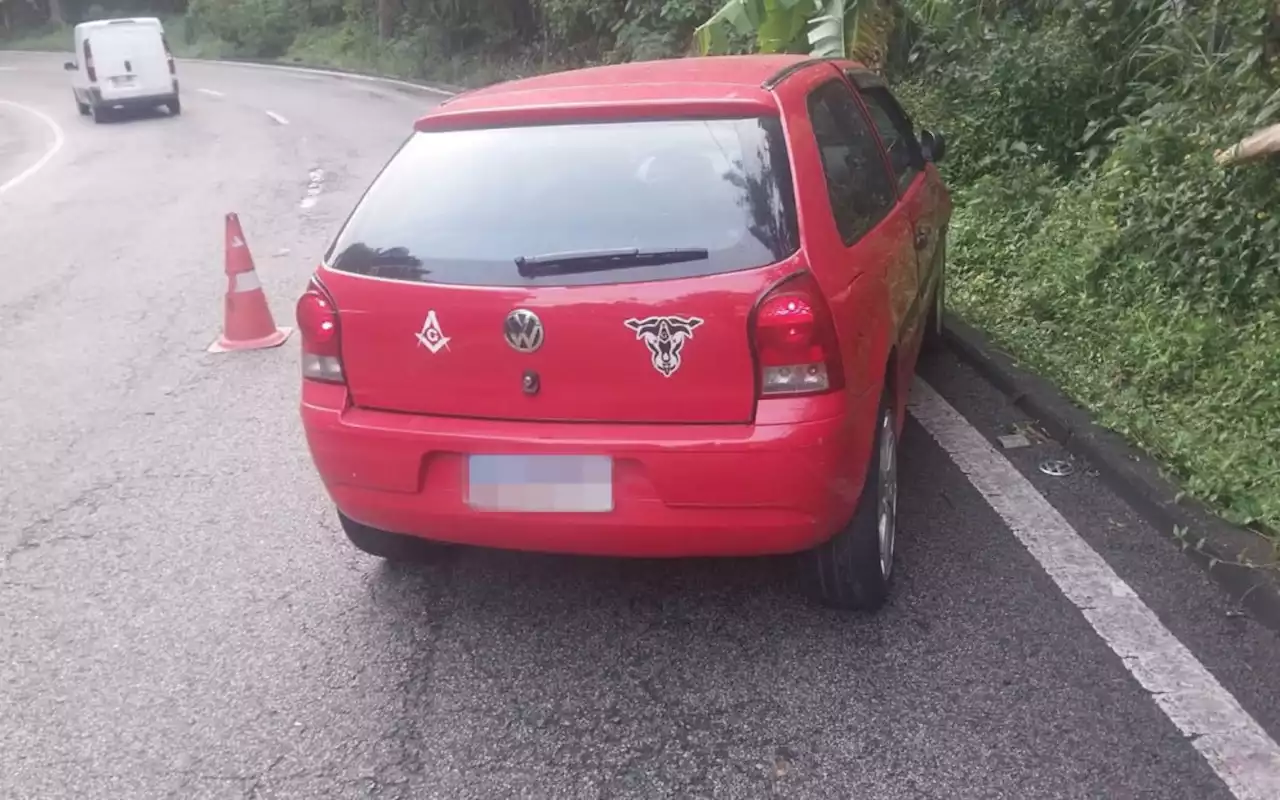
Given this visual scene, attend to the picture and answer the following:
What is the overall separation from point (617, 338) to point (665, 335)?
0.13 meters

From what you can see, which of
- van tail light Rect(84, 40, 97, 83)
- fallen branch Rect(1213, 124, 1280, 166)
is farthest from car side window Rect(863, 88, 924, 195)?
van tail light Rect(84, 40, 97, 83)

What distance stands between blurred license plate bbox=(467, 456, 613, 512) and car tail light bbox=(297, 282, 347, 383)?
565mm

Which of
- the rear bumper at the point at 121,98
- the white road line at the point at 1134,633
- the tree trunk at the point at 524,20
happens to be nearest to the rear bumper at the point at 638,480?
the white road line at the point at 1134,633

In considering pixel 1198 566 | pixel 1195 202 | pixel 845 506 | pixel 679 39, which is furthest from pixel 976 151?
pixel 679 39

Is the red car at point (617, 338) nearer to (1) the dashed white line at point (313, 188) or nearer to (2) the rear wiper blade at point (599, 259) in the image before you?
(2) the rear wiper blade at point (599, 259)

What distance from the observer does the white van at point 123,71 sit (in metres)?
25.2

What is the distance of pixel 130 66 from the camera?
25359 mm

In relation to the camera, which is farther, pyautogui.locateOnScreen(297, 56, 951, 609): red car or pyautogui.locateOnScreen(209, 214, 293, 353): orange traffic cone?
pyautogui.locateOnScreen(209, 214, 293, 353): orange traffic cone

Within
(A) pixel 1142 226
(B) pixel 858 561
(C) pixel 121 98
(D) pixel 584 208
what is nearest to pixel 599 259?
(D) pixel 584 208

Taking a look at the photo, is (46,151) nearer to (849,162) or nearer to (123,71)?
(123,71)

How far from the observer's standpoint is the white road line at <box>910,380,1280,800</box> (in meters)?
3.10

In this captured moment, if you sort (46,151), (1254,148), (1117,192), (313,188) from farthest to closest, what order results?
(46,151) → (313,188) → (1117,192) → (1254,148)

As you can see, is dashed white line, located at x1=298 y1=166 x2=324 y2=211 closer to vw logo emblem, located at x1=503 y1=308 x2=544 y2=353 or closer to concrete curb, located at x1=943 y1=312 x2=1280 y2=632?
concrete curb, located at x1=943 y1=312 x2=1280 y2=632

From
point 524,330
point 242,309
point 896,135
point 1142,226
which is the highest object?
point 896,135
